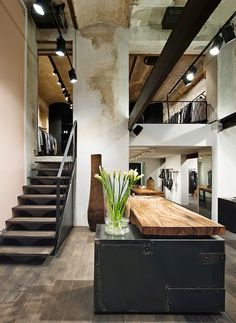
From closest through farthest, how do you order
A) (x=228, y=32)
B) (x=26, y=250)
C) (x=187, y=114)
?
(x=26, y=250) < (x=228, y=32) < (x=187, y=114)

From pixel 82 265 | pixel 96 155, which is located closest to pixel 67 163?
pixel 96 155

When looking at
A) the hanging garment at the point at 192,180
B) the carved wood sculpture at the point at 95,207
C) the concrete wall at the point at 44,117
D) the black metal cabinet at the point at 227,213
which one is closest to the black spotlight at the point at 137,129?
the carved wood sculpture at the point at 95,207

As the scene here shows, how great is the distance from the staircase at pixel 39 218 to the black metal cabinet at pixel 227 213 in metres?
3.85

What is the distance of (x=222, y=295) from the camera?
2.51 meters

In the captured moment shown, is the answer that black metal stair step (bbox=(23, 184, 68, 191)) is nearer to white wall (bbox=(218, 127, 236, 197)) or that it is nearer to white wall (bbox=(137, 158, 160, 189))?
white wall (bbox=(218, 127, 236, 197))

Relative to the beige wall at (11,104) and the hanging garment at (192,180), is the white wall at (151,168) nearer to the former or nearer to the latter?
the hanging garment at (192,180)

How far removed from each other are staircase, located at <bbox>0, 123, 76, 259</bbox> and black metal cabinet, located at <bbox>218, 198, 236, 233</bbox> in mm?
3851

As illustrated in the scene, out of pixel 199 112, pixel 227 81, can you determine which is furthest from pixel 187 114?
pixel 227 81

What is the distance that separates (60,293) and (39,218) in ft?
6.72

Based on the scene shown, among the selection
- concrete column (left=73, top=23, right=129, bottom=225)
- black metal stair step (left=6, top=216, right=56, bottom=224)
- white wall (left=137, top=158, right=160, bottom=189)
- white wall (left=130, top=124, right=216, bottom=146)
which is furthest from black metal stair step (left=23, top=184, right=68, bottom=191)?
white wall (left=137, top=158, right=160, bottom=189)

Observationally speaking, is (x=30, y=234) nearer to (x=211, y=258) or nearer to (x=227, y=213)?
(x=211, y=258)

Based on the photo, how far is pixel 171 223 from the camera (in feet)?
8.39

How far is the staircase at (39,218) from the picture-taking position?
4.31 metres

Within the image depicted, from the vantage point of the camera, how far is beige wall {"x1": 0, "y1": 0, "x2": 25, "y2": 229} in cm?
473
